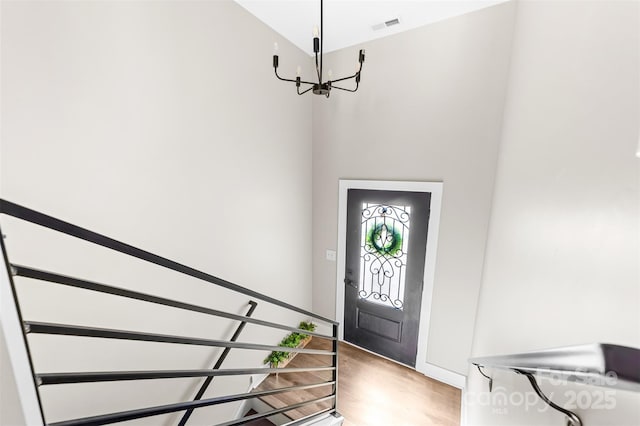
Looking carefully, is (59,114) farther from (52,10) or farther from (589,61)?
(589,61)

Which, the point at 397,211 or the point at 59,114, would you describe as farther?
the point at 397,211

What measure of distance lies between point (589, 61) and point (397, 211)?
2018 millimetres

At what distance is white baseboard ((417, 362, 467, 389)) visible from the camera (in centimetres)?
249

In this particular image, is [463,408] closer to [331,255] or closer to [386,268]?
[386,268]

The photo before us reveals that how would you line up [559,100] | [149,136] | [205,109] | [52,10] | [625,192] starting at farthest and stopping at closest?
[205,109] → [149,136] → [52,10] → [559,100] → [625,192]

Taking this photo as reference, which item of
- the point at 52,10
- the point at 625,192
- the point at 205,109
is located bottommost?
the point at 625,192

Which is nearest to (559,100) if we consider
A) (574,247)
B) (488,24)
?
(574,247)

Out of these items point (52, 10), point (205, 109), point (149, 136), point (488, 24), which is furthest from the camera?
point (488, 24)

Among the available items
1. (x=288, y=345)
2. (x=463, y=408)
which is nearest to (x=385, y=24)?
(x=288, y=345)

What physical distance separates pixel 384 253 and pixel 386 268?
0.58ft

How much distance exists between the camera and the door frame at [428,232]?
243 cm

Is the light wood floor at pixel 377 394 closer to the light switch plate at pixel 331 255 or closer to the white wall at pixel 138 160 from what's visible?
the white wall at pixel 138 160

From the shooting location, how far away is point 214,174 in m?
1.90

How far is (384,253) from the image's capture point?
276 centimetres
